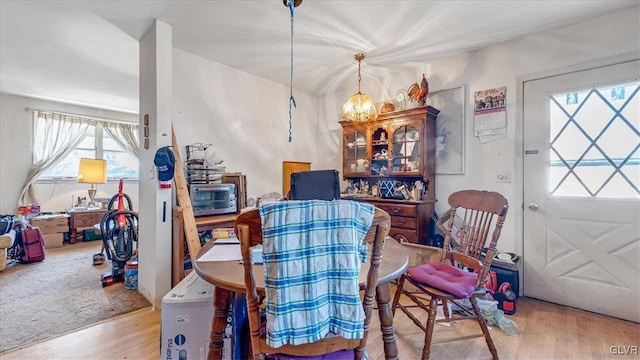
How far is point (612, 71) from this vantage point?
7.41 ft

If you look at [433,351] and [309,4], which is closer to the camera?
[433,351]

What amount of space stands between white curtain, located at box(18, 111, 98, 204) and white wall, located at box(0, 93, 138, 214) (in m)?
0.09

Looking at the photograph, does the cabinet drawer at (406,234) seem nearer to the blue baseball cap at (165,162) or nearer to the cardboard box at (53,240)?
the blue baseball cap at (165,162)

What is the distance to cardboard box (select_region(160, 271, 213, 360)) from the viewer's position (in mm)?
1446

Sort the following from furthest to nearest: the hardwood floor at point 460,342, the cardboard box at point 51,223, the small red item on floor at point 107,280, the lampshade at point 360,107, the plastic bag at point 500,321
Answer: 1. the cardboard box at point 51,223
2. the lampshade at point 360,107
3. the small red item on floor at point 107,280
4. the plastic bag at point 500,321
5. the hardwood floor at point 460,342

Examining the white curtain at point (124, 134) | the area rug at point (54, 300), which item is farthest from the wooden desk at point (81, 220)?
the white curtain at point (124, 134)

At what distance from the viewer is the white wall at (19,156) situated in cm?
454

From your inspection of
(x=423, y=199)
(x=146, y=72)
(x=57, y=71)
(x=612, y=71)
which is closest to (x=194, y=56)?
(x=146, y=72)

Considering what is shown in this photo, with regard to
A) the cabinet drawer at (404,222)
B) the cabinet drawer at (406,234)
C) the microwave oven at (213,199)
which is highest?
the microwave oven at (213,199)

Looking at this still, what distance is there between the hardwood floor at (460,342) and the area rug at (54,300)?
0.62 feet

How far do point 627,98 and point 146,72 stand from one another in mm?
4151

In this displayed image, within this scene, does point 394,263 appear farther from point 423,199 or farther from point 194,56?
point 194,56

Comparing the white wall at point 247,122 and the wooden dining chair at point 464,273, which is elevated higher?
the white wall at point 247,122

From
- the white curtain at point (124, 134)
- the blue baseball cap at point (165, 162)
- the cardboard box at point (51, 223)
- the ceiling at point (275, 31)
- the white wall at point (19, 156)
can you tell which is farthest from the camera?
the white curtain at point (124, 134)
